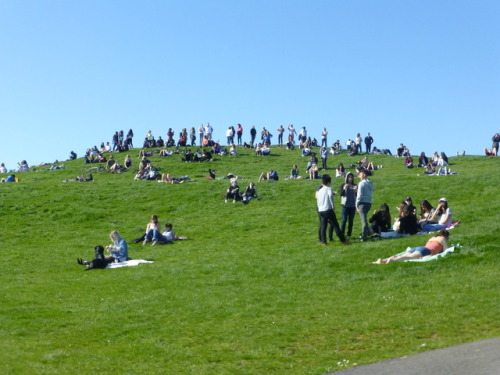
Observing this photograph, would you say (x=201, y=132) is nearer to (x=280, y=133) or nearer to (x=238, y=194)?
(x=280, y=133)

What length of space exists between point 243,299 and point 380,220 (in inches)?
419

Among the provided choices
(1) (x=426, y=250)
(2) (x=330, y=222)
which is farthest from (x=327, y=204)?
(1) (x=426, y=250)

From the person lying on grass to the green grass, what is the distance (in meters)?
0.62

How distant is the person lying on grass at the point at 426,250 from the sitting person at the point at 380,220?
5.16 m

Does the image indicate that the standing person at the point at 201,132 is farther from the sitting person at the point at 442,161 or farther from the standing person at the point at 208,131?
the sitting person at the point at 442,161

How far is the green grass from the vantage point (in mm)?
12906

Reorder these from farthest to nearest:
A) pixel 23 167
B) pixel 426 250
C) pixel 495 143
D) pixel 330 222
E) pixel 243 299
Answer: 1. pixel 23 167
2. pixel 495 143
3. pixel 330 222
4. pixel 426 250
5. pixel 243 299

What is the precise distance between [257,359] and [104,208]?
1241 inches

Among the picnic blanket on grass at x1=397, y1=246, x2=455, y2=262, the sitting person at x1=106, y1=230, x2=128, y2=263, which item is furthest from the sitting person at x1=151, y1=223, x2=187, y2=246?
the picnic blanket on grass at x1=397, y1=246, x2=455, y2=262

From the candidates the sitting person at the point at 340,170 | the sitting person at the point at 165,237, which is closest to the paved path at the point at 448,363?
the sitting person at the point at 165,237

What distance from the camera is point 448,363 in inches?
442

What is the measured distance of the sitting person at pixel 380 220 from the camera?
86.1ft

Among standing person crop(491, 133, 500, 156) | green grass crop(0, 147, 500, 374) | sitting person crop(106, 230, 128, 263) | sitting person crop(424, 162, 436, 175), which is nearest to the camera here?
green grass crop(0, 147, 500, 374)

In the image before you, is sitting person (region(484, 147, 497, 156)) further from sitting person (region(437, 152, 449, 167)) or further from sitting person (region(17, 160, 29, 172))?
sitting person (region(17, 160, 29, 172))
